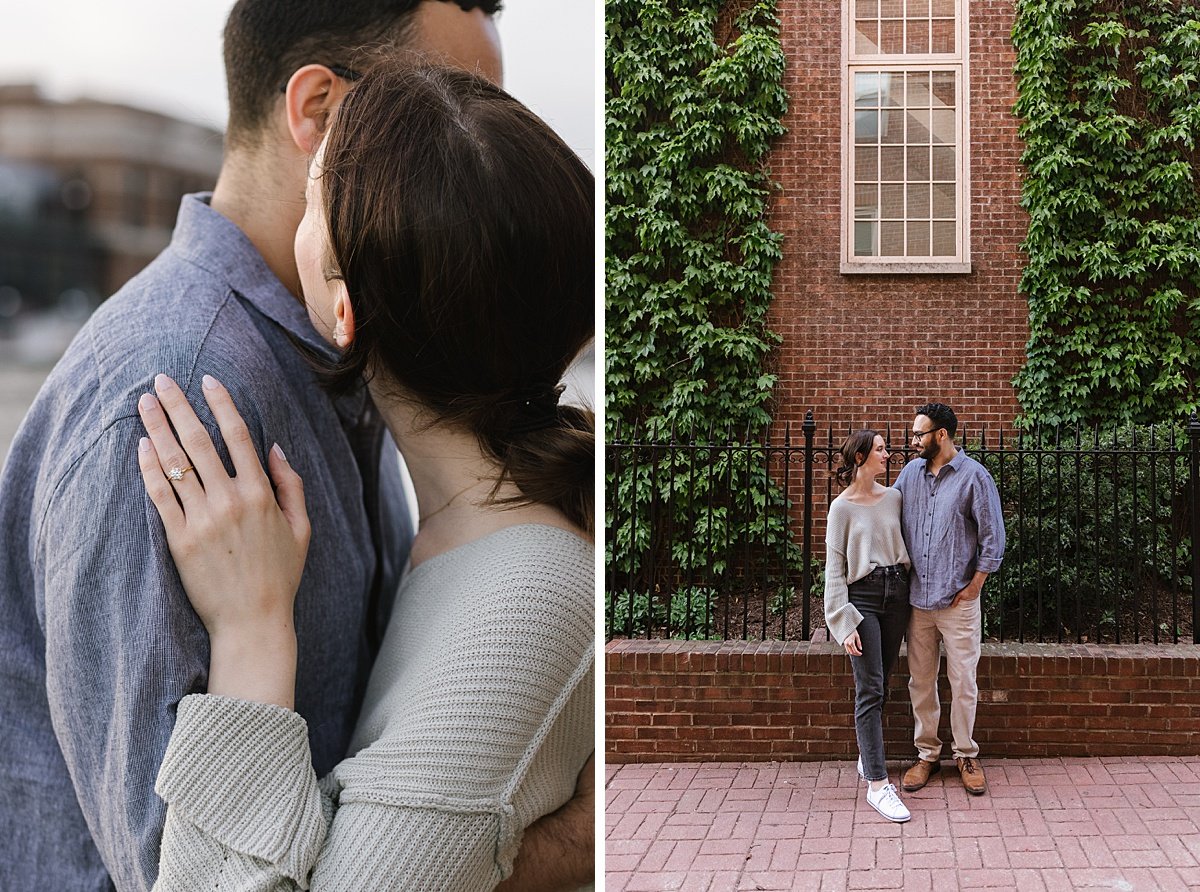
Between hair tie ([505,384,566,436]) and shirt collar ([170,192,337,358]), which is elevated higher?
shirt collar ([170,192,337,358])

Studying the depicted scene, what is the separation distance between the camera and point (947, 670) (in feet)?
16.4

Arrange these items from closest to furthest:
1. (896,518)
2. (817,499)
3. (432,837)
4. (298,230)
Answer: (432,837) < (298,230) < (896,518) < (817,499)

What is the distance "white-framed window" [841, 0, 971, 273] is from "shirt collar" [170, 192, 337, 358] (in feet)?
21.8

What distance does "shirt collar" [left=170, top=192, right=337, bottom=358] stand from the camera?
4.54 ft

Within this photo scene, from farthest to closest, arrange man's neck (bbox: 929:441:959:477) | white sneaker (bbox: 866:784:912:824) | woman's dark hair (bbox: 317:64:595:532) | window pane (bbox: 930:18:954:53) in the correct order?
window pane (bbox: 930:18:954:53) < man's neck (bbox: 929:441:959:477) < white sneaker (bbox: 866:784:912:824) < woman's dark hair (bbox: 317:64:595:532)

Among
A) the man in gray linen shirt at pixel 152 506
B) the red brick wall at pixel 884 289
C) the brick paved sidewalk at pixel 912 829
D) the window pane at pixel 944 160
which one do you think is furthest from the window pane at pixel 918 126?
the man in gray linen shirt at pixel 152 506

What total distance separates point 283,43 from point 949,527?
3.99m

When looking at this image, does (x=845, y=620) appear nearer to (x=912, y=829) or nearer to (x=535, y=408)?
(x=912, y=829)

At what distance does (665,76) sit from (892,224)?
2.10 meters

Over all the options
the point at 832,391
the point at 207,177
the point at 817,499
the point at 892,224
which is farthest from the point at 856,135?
the point at 207,177

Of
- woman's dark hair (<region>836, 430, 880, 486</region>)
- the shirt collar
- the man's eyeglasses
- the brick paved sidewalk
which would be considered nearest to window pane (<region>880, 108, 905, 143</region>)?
woman's dark hair (<region>836, 430, 880, 486</region>)

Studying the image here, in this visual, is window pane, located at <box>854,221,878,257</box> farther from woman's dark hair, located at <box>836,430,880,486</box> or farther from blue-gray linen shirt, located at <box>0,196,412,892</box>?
blue-gray linen shirt, located at <box>0,196,412,892</box>

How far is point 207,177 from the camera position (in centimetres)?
145

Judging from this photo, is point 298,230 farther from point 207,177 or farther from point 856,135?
point 856,135
